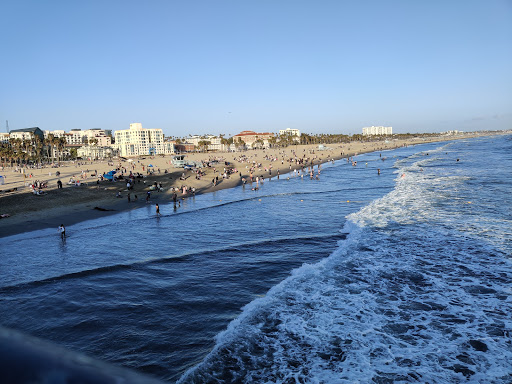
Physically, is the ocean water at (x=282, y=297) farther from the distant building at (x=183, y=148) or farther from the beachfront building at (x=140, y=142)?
the distant building at (x=183, y=148)

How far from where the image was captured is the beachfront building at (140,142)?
15938 centimetres

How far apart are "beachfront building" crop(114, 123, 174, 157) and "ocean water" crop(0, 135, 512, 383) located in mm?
144225

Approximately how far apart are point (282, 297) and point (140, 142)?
169107 millimetres

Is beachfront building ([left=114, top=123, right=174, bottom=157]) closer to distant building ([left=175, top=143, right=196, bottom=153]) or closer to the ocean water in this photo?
distant building ([left=175, top=143, right=196, bottom=153])

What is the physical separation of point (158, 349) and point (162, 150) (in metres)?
167

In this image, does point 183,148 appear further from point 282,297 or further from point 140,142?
A: point 282,297

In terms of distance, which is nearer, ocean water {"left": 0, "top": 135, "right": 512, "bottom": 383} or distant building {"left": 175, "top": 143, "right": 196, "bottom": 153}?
ocean water {"left": 0, "top": 135, "right": 512, "bottom": 383}

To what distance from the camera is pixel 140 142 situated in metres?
169

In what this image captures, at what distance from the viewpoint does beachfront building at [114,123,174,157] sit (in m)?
159

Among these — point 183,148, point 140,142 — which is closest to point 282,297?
point 140,142

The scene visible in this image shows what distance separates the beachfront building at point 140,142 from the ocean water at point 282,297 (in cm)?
14422

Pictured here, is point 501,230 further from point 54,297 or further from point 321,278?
point 54,297

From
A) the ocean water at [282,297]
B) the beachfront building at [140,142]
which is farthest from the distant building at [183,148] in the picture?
the ocean water at [282,297]

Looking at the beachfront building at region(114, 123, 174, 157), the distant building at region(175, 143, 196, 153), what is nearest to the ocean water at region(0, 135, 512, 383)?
the beachfront building at region(114, 123, 174, 157)
